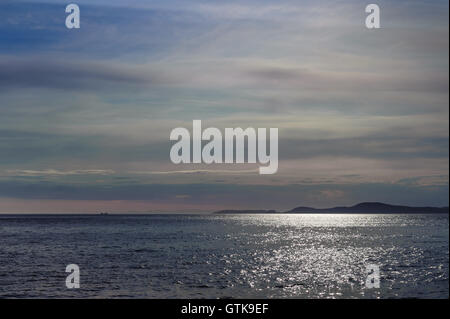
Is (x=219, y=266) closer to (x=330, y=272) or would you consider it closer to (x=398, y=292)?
(x=330, y=272)

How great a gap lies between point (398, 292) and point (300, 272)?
50.8 ft

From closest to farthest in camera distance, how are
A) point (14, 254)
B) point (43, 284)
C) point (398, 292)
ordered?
1. point (398, 292)
2. point (43, 284)
3. point (14, 254)

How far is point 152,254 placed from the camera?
256ft
